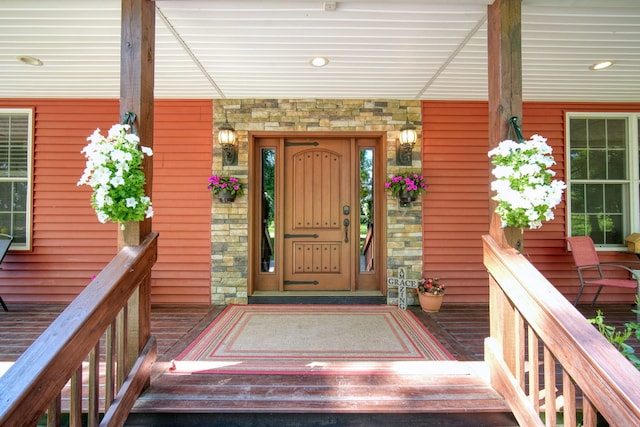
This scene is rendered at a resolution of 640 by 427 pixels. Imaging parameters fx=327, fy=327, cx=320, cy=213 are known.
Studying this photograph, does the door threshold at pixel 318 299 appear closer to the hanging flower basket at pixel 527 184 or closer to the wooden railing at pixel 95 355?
the wooden railing at pixel 95 355

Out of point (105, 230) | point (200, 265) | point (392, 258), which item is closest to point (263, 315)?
point (200, 265)

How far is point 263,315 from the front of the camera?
342 centimetres

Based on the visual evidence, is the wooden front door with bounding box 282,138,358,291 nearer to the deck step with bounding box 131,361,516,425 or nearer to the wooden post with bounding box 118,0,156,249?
the deck step with bounding box 131,361,516,425

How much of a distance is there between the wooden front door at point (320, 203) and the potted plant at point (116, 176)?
242cm

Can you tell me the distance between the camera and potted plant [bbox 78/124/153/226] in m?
1.54

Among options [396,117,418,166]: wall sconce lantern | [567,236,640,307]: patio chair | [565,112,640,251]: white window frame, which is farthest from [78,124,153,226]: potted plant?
[565,112,640,251]: white window frame

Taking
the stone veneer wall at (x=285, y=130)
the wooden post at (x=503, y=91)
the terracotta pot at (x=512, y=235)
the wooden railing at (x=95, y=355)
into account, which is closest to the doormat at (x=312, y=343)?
the wooden railing at (x=95, y=355)

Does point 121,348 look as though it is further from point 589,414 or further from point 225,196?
point 225,196

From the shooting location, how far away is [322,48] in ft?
9.06

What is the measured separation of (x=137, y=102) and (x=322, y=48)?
1.62 metres

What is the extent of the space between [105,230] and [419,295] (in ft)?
12.3

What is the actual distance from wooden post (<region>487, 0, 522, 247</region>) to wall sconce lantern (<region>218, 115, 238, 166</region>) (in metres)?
2.70

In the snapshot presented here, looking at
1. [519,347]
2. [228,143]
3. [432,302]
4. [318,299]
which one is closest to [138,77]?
[228,143]

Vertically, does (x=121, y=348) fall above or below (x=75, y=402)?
above
